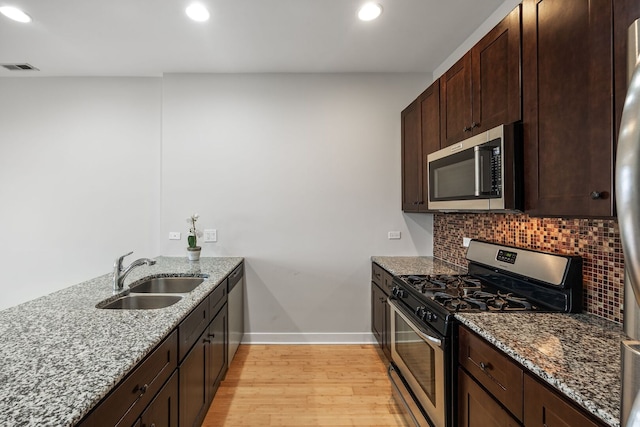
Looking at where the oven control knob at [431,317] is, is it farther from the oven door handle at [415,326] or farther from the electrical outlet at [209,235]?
the electrical outlet at [209,235]

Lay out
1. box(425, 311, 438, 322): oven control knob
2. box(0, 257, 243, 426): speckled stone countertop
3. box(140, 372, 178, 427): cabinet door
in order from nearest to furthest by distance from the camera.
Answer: box(0, 257, 243, 426): speckled stone countertop, box(140, 372, 178, 427): cabinet door, box(425, 311, 438, 322): oven control knob

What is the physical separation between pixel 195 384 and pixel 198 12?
7.87ft

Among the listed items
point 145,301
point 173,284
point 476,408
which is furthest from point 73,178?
point 476,408

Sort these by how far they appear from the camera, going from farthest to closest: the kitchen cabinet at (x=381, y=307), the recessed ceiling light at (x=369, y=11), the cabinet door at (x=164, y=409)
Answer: the kitchen cabinet at (x=381, y=307)
the recessed ceiling light at (x=369, y=11)
the cabinet door at (x=164, y=409)

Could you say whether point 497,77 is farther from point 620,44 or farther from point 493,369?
point 493,369

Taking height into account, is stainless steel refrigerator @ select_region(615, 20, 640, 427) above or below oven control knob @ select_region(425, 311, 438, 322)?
above

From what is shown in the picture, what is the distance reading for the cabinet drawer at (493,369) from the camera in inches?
42.2

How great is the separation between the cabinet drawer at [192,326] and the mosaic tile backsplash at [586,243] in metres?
1.91

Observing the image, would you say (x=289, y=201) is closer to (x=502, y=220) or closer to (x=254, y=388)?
(x=254, y=388)

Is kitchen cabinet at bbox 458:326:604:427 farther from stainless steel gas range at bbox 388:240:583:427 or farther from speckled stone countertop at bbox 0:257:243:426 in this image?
speckled stone countertop at bbox 0:257:243:426

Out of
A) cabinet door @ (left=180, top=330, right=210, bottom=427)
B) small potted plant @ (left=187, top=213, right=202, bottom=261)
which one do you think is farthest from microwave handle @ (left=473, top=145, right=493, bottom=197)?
small potted plant @ (left=187, top=213, right=202, bottom=261)

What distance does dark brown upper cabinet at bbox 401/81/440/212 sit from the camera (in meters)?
2.43

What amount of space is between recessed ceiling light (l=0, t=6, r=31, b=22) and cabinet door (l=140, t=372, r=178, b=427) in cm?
269

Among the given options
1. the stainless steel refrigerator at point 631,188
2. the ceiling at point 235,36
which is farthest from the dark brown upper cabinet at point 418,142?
the stainless steel refrigerator at point 631,188
